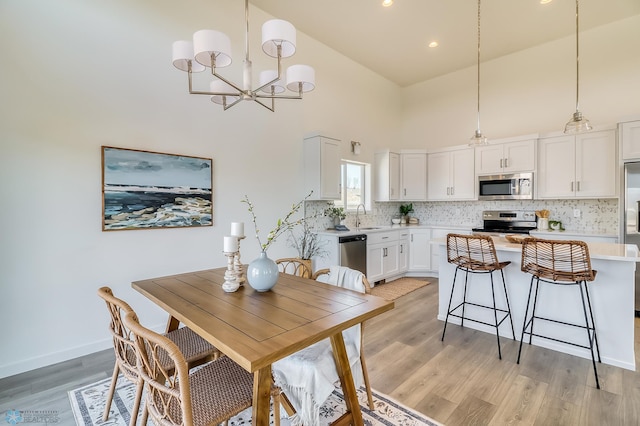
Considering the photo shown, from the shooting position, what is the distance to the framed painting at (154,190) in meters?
2.73

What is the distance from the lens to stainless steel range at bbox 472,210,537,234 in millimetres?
4785

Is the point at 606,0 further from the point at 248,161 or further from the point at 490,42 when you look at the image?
the point at 248,161

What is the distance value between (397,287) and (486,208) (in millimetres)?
2155

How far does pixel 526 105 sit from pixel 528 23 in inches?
49.0

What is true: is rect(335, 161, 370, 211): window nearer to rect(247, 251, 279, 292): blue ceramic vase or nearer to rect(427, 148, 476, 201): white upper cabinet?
rect(427, 148, 476, 201): white upper cabinet

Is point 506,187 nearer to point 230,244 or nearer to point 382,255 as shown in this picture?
point 382,255

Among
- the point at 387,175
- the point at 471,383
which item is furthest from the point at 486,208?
the point at 471,383

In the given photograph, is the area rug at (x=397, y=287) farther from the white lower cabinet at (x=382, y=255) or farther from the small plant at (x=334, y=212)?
the small plant at (x=334, y=212)

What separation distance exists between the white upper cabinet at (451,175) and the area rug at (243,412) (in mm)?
4089

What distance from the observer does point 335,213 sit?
479cm

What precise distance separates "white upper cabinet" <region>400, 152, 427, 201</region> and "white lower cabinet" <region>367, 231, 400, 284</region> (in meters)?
0.92

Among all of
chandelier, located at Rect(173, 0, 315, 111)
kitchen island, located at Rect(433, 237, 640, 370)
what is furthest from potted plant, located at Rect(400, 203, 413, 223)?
chandelier, located at Rect(173, 0, 315, 111)

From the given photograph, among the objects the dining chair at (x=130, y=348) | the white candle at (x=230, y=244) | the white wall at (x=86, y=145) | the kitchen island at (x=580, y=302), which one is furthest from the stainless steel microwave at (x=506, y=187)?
the dining chair at (x=130, y=348)

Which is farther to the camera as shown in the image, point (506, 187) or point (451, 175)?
point (451, 175)
